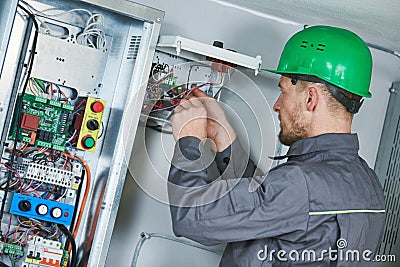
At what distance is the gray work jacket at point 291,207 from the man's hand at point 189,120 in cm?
5

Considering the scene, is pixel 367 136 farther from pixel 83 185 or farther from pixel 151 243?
pixel 83 185

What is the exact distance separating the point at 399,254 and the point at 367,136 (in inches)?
22.3

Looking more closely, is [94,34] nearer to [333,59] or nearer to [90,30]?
[90,30]

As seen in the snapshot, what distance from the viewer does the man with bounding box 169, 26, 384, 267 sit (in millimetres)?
2191

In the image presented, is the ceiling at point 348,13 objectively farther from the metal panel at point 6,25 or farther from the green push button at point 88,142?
the metal panel at point 6,25

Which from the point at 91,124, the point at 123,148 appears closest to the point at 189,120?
the point at 123,148

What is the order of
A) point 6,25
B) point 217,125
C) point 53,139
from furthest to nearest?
point 217,125 < point 53,139 < point 6,25

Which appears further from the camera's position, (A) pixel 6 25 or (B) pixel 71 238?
(B) pixel 71 238

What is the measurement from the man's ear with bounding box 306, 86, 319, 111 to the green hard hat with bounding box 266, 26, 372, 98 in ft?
0.16

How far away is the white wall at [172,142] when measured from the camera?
2.89 m

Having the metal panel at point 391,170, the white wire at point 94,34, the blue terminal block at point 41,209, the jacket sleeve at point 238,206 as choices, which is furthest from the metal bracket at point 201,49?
the metal panel at point 391,170

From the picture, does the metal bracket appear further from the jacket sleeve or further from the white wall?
the jacket sleeve

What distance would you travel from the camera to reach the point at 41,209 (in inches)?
A: 98.7

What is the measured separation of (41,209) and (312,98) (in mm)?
980
